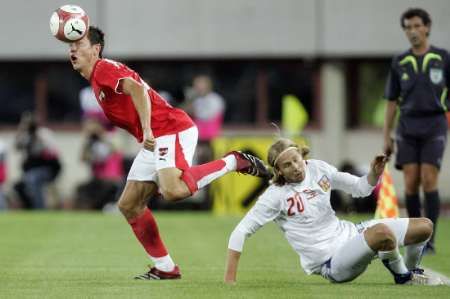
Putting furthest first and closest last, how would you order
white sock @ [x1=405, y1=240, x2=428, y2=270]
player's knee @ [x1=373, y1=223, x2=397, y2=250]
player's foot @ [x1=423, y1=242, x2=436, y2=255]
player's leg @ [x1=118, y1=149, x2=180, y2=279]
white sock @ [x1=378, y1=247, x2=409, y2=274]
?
player's foot @ [x1=423, y1=242, x2=436, y2=255], player's leg @ [x1=118, y1=149, x2=180, y2=279], white sock @ [x1=405, y1=240, x2=428, y2=270], white sock @ [x1=378, y1=247, x2=409, y2=274], player's knee @ [x1=373, y1=223, x2=397, y2=250]

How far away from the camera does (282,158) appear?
945 centimetres

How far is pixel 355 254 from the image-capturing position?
9.25m

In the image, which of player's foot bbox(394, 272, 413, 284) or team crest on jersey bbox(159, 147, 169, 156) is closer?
player's foot bbox(394, 272, 413, 284)

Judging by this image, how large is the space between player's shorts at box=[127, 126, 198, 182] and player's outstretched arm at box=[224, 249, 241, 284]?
104 cm

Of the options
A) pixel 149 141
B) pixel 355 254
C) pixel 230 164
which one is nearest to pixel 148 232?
pixel 230 164

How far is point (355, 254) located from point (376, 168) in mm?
634

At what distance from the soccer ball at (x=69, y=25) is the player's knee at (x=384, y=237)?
2.71m

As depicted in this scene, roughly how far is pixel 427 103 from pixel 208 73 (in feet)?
40.9

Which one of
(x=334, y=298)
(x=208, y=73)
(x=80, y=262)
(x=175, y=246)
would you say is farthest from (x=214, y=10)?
(x=334, y=298)

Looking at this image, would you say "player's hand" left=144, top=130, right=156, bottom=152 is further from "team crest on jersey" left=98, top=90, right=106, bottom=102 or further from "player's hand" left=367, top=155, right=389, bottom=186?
"player's hand" left=367, top=155, right=389, bottom=186

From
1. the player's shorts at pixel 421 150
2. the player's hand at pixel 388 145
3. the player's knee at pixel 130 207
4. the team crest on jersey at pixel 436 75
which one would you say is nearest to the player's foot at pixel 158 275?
the player's knee at pixel 130 207

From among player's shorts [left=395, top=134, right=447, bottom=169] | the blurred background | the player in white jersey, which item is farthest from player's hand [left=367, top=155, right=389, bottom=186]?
the blurred background

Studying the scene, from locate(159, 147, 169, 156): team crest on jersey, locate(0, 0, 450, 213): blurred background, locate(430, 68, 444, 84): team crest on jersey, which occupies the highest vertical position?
locate(430, 68, 444, 84): team crest on jersey

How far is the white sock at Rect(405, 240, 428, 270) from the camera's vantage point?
961 cm
